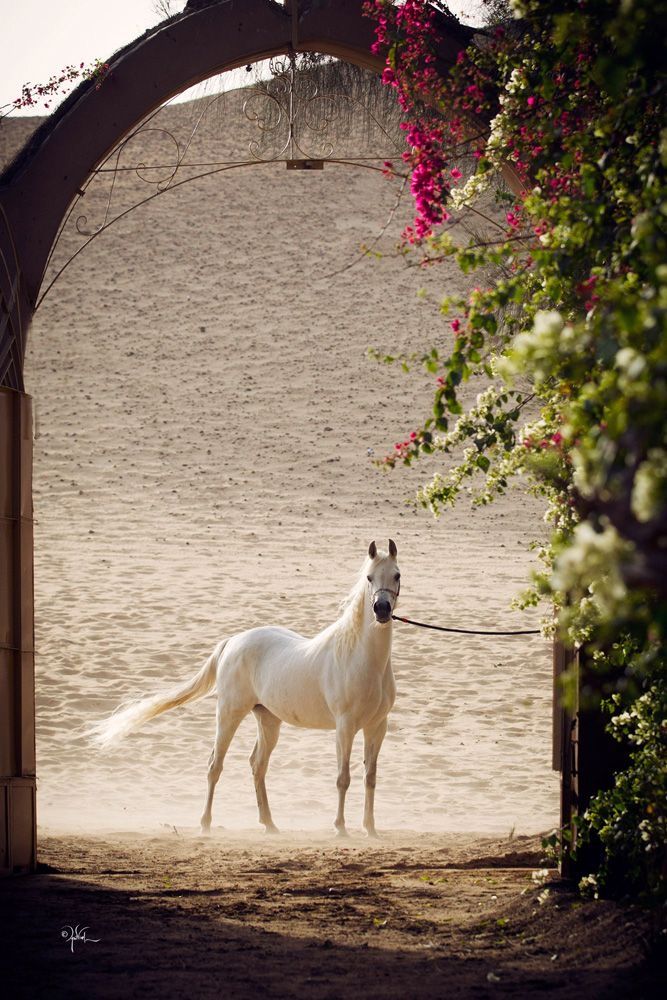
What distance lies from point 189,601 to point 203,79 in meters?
9.54

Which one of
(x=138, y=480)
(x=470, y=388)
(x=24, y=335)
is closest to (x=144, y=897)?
(x=24, y=335)

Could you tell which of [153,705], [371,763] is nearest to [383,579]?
[371,763]

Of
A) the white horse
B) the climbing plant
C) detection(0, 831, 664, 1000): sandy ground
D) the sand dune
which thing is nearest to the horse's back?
the white horse

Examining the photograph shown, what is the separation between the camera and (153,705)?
702 cm

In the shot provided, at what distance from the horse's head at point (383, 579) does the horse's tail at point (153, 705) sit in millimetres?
1562

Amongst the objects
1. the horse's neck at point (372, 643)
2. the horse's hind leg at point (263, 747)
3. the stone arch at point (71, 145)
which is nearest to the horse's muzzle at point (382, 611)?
the horse's neck at point (372, 643)

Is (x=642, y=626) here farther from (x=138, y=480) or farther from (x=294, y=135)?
(x=138, y=480)

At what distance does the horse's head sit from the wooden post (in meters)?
1.87

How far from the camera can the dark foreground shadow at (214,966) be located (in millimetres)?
3316

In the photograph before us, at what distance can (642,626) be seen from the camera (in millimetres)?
1705

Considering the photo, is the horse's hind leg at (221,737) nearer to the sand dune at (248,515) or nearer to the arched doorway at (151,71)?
the sand dune at (248,515)

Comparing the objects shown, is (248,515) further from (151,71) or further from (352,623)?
(151,71)

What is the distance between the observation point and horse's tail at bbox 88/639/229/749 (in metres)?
6.84

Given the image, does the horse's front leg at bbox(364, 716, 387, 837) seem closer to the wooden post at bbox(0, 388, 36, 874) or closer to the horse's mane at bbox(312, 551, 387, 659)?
the horse's mane at bbox(312, 551, 387, 659)
